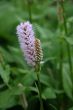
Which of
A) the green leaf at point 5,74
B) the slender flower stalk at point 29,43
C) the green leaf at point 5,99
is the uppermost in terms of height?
the slender flower stalk at point 29,43

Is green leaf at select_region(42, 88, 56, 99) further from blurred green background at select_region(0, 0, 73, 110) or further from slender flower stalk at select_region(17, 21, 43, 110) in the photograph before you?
slender flower stalk at select_region(17, 21, 43, 110)

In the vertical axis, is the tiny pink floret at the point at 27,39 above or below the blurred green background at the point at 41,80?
above

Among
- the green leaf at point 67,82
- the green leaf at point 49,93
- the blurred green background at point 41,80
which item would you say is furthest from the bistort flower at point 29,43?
the green leaf at point 67,82

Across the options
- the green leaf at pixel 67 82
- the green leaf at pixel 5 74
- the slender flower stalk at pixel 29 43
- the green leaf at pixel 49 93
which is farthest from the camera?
the green leaf at pixel 67 82

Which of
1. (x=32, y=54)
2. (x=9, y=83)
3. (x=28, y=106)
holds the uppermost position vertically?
(x=32, y=54)

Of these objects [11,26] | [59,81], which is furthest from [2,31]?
[59,81]

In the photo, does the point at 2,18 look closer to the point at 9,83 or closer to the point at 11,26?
the point at 11,26

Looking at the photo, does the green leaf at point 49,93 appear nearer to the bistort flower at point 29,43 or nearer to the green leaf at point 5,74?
the green leaf at point 5,74

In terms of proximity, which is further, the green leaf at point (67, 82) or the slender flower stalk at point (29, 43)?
the green leaf at point (67, 82)

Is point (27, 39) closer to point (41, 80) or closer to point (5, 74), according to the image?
point (5, 74)

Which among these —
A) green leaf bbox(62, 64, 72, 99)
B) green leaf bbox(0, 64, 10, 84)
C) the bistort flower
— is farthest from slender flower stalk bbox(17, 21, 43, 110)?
green leaf bbox(62, 64, 72, 99)

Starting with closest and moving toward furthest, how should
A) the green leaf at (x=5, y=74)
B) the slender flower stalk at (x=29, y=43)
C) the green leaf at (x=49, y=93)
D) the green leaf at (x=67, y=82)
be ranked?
the slender flower stalk at (x=29, y=43), the green leaf at (x=5, y=74), the green leaf at (x=49, y=93), the green leaf at (x=67, y=82)
